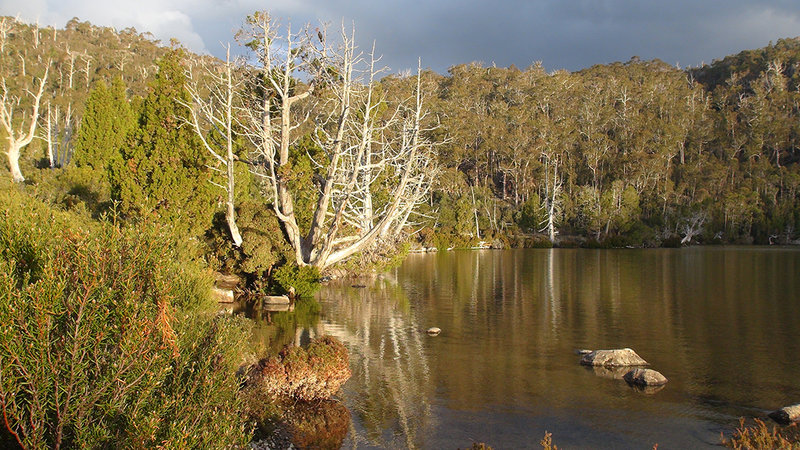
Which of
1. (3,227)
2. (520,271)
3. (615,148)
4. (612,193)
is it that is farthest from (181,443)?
(615,148)

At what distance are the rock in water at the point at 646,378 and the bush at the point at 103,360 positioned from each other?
946cm

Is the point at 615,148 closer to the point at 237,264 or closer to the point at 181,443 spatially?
the point at 237,264

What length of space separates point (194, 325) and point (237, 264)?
16.6 meters

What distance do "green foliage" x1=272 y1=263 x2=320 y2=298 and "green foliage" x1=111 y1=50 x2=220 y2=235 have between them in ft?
10.9

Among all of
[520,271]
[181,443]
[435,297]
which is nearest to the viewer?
[181,443]

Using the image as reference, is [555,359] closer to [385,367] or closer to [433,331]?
[433,331]

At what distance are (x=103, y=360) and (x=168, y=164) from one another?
57.2 ft

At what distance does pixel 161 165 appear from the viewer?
20.5 metres

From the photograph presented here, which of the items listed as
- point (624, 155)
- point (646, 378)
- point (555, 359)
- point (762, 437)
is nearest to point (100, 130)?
point (555, 359)

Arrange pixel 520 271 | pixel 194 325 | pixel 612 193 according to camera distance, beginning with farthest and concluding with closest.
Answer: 1. pixel 612 193
2. pixel 520 271
3. pixel 194 325

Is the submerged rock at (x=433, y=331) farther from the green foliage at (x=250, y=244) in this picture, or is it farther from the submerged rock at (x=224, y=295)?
the submerged rock at (x=224, y=295)

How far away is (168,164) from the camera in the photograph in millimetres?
20469

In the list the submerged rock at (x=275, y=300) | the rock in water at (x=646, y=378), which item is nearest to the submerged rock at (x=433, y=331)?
the rock in water at (x=646, y=378)

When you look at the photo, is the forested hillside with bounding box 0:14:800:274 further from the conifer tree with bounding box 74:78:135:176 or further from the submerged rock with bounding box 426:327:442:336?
the submerged rock with bounding box 426:327:442:336
